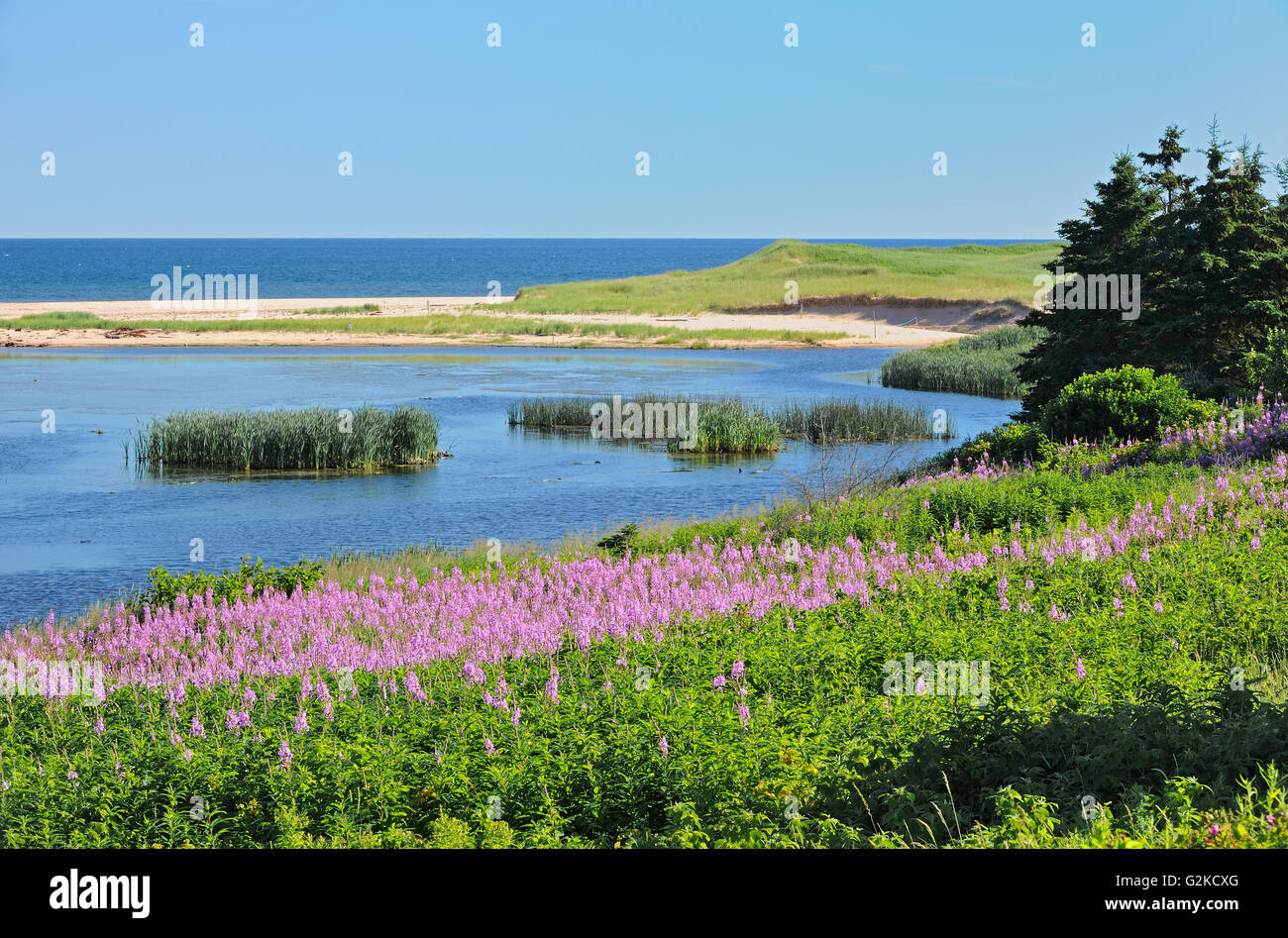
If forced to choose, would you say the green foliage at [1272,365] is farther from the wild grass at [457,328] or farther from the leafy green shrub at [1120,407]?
the wild grass at [457,328]

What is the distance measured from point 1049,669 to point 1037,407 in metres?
19.0

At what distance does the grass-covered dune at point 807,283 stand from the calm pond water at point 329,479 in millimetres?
34197

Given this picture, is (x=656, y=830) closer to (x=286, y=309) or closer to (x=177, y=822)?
(x=177, y=822)

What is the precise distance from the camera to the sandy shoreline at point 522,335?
73.8m

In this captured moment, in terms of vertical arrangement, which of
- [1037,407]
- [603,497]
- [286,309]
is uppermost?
[286,309]

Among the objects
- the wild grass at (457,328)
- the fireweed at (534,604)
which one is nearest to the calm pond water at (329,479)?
the fireweed at (534,604)

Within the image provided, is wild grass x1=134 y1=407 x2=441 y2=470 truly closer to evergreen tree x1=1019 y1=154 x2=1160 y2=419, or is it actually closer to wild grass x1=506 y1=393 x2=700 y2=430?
wild grass x1=506 y1=393 x2=700 y2=430

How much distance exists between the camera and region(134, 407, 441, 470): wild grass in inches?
1248

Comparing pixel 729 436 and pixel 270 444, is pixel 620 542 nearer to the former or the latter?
pixel 270 444

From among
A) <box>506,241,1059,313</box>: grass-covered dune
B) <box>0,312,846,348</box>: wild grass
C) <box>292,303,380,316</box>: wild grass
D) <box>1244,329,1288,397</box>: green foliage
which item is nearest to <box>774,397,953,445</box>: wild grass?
<box>1244,329,1288,397</box>: green foliage

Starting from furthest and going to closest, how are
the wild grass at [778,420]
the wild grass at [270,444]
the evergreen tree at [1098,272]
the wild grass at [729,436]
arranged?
the wild grass at [778,420]
the wild grass at [729,436]
the wild grass at [270,444]
the evergreen tree at [1098,272]
